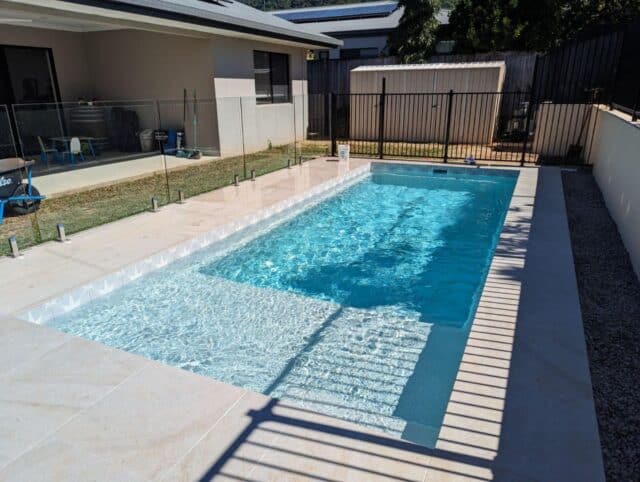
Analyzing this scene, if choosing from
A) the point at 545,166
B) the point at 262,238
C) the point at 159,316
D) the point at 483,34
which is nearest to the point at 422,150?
the point at 545,166

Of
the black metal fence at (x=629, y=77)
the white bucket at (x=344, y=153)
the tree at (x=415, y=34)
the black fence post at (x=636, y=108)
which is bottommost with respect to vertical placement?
the white bucket at (x=344, y=153)

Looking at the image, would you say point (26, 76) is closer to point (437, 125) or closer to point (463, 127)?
point (437, 125)

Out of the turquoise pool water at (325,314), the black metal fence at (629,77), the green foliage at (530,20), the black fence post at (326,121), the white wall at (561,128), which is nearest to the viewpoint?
the turquoise pool water at (325,314)

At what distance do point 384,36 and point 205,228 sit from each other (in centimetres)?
1665

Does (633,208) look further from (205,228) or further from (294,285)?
(205,228)

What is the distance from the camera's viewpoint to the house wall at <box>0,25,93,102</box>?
31.9 feet

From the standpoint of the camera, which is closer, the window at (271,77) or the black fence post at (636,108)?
the black fence post at (636,108)

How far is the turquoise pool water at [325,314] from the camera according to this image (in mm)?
3225

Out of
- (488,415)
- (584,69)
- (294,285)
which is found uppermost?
(584,69)

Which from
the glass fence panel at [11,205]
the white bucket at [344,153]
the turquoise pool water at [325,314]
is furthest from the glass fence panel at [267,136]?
the glass fence panel at [11,205]

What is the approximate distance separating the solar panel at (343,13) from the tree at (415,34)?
270 inches

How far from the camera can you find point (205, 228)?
571 centimetres

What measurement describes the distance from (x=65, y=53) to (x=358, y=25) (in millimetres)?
13229

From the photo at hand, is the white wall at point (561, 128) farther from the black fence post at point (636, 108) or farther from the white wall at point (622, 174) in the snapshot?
the black fence post at point (636, 108)
